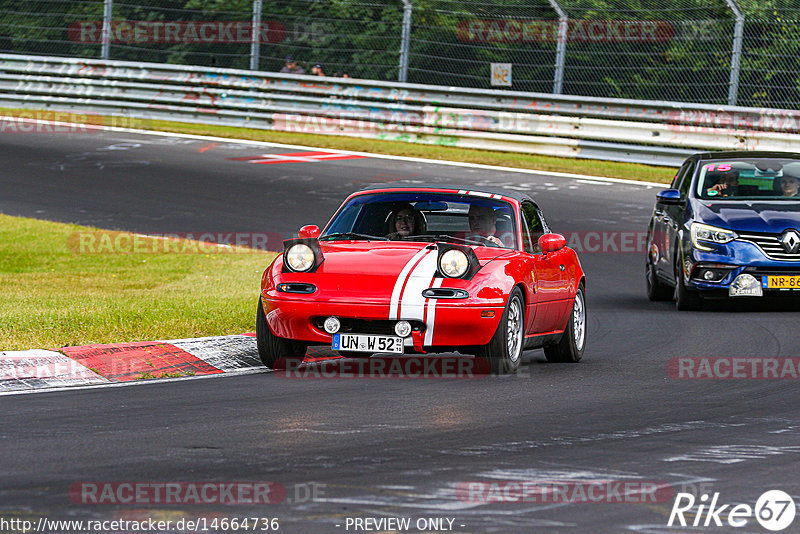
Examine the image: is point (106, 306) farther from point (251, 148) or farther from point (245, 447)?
point (251, 148)

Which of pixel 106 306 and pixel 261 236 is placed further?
pixel 261 236

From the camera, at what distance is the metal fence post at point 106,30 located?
28.2m

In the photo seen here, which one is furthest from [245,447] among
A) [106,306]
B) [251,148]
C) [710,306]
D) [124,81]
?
[124,81]

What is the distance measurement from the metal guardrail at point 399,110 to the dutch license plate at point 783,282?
935cm

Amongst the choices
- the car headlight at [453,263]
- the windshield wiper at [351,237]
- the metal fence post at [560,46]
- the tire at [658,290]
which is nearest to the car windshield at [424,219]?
the windshield wiper at [351,237]

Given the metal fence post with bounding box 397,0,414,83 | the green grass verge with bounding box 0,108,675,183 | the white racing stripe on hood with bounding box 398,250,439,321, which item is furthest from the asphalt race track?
the metal fence post with bounding box 397,0,414,83

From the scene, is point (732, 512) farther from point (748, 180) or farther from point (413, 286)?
point (748, 180)

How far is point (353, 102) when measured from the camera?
1064 inches

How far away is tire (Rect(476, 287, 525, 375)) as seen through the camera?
9273 millimetres

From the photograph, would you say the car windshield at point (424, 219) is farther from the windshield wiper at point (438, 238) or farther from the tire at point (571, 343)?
the tire at point (571, 343)

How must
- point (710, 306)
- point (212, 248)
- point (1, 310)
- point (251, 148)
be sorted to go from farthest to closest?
1. point (251, 148)
2. point (212, 248)
3. point (710, 306)
4. point (1, 310)

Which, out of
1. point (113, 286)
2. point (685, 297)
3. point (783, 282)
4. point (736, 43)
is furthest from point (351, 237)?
point (736, 43)

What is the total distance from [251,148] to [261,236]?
8.72m

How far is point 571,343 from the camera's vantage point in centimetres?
1077
